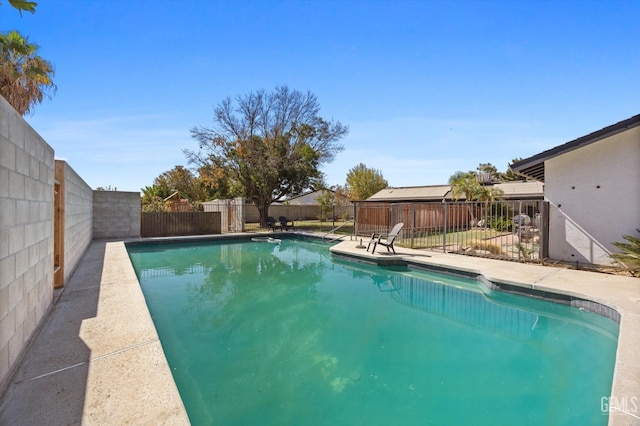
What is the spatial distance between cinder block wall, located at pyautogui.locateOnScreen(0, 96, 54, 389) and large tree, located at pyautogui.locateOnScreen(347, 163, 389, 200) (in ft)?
93.5

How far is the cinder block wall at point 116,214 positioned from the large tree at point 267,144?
245 inches

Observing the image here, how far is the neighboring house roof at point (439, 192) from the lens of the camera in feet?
60.3

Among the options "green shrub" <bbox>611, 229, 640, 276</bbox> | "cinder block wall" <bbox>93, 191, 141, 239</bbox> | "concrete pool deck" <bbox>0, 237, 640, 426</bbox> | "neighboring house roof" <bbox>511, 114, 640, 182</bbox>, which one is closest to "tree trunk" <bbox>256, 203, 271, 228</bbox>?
"cinder block wall" <bbox>93, 191, 141, 239</bbox>

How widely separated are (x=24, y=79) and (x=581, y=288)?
55.2ft

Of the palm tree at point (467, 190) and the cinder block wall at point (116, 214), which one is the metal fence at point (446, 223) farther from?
the cinder block wall at point (116, 214)

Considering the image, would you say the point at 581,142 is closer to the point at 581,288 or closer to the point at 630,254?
the point at 630,254

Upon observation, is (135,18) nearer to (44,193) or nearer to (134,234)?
(44,193)

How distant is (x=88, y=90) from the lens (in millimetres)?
9859

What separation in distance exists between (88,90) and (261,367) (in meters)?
10.8

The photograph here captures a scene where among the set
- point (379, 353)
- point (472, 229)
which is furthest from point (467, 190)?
point (379, 353)

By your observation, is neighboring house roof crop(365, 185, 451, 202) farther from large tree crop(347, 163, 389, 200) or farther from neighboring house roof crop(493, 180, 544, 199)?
large tree crop(347, 163, 389, 200)

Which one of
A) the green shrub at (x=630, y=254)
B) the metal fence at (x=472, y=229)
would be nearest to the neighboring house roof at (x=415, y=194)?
the metal fence at (x=472, y=229)

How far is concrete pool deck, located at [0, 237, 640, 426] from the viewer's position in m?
2.05

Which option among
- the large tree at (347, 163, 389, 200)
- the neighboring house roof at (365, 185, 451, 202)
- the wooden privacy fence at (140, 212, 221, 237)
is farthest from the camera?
the large tree at (347, 163, 389, 200)
